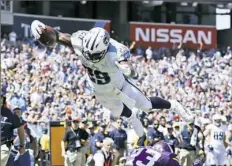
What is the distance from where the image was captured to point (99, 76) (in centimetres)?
643

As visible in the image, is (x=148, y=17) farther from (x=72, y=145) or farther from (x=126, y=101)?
(x=126, y=101)

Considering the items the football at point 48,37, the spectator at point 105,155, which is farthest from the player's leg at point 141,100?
the spectator at point 105,155

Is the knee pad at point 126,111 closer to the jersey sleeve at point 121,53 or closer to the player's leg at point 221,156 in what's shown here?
the jersey sleeve at point 121,53

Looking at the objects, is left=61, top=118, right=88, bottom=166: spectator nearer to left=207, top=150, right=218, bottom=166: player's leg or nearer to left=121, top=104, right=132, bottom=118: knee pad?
left=207, top=150, right=218, bottom=166: player's leg

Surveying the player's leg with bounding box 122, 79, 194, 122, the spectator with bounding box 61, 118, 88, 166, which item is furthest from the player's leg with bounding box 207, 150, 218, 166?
the player's leg with bounding box 122, 79, 194, 122

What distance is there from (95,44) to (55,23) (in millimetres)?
20403

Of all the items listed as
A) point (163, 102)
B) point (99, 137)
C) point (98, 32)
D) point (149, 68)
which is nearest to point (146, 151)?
point (98, 32)

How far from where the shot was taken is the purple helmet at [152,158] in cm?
381

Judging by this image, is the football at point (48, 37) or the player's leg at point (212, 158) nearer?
the football at point (48, 37)

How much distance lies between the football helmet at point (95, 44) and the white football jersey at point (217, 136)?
7.92m

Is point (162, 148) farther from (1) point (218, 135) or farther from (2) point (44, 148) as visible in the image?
(1) point (218, 135)

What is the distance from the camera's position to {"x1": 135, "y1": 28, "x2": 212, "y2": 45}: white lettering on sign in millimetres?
28750

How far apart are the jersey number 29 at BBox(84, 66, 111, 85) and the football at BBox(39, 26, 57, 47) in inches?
22.8

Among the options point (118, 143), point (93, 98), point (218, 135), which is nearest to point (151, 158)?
point (118, 143)
